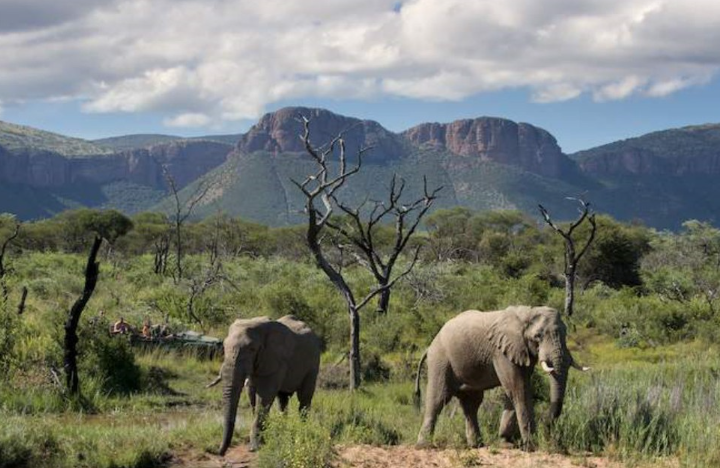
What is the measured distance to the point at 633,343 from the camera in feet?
80.7

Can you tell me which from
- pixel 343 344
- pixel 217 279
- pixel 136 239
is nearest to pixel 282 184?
pixel 136 239

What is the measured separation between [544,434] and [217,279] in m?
22.0

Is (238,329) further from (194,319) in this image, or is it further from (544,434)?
(194,319)

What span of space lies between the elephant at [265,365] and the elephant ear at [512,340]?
8.34ft

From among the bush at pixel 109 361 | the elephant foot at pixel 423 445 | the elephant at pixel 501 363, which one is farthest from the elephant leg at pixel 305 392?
the bush at pixel 109 361

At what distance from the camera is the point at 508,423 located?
35.1 feet

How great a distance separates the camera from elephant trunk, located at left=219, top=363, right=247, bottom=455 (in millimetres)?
10867

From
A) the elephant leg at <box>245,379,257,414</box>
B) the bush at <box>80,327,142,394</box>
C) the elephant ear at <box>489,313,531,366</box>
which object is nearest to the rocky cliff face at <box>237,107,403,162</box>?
the bush at <box>80,327,142,394</box>

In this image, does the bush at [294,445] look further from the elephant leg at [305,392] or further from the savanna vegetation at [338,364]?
the elephant leg at [305,392]

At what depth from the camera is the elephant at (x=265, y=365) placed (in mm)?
10984

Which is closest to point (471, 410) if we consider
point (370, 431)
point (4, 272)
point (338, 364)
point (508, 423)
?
point (508, 423)

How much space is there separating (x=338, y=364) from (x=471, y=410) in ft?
27.6

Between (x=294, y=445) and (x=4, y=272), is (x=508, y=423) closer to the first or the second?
(x=294, y=445)

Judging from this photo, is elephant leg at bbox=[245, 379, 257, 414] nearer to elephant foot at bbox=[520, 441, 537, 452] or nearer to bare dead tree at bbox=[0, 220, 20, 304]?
elephant foot at bbox=[520, 441, 537, 452]
